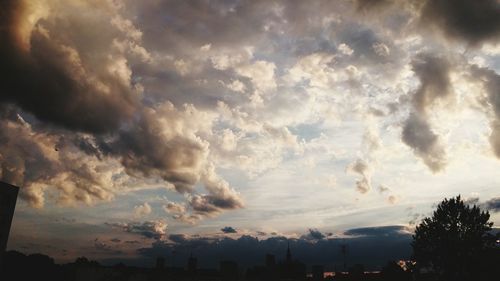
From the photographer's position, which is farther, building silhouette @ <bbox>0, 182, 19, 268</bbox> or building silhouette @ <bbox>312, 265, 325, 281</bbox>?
building silhouette @ <bbox>0, 182, 19, 268</bbox>

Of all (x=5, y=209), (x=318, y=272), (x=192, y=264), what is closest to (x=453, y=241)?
(x=318, y=272)

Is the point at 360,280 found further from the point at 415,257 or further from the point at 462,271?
the point at 462,271

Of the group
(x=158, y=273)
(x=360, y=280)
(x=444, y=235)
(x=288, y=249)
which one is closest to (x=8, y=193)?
(x=158, y=273)

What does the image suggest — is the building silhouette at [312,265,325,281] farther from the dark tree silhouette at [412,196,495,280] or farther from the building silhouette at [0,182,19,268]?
the building silhouette at [0,182,19,268]

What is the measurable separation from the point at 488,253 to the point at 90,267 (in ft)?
151

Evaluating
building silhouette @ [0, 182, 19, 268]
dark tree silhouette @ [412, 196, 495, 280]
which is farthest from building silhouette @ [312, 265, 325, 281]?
building silhouette @ [0, 182, 19, 268]

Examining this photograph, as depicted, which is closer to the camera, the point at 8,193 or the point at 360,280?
the point at 360,280

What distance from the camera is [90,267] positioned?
43.1 metres

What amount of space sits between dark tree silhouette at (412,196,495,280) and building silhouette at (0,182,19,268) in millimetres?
52713

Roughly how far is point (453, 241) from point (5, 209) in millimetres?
57186

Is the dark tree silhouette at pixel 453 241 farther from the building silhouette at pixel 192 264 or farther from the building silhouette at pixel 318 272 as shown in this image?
the building silhouette at pixel 192 264

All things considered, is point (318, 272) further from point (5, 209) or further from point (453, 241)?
point (5, 209)

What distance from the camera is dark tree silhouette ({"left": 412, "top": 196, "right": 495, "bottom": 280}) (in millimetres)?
43938

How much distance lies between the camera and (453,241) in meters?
45.8
